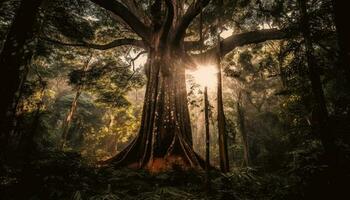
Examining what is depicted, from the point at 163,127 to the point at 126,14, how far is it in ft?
15.6

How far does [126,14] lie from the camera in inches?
349

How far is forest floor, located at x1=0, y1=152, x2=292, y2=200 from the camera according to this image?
342cm

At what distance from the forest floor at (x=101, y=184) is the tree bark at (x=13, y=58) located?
35.5 inches

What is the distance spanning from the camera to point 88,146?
2555cm

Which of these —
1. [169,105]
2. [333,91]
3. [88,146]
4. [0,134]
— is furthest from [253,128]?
A: [0,134]

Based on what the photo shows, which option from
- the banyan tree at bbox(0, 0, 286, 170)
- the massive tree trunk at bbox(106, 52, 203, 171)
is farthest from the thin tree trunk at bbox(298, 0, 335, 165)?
the massive tree trunk at bbox(106, 52, 203, 171)

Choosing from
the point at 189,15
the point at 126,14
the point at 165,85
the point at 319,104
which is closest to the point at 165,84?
the point at 165,85

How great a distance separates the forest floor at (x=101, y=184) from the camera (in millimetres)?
3424

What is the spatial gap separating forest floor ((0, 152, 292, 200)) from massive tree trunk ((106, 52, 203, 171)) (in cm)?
149

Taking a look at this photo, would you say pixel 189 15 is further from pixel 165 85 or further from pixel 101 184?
pixel 101 184

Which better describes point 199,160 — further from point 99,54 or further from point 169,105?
point 99,54

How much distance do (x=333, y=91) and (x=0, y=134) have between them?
16160mm

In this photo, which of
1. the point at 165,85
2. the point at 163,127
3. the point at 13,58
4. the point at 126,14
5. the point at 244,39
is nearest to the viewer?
the point at 13,58

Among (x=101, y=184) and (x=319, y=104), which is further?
(x=101, y=184)
